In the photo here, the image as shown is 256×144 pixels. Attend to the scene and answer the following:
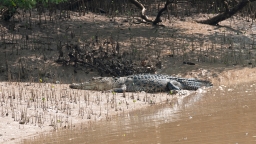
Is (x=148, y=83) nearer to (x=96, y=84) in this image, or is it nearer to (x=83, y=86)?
(x=96, y=84)

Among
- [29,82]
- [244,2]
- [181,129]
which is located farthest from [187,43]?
[181,129]

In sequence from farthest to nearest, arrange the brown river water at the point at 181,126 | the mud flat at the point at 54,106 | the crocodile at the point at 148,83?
1. the crocodile at the point at 148,83
2. the mud flat at the point at 54,106
3. the brown river water at the point at 181,126

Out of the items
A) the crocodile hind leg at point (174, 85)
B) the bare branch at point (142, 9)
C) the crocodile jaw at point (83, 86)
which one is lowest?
the crocodile hind leg at point (174, 85)

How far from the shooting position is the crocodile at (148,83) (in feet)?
37.4

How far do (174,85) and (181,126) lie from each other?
12.9ft

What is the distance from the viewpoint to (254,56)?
13.8 m

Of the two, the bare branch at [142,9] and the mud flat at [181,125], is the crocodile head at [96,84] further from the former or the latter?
the bare branch at [142,9]

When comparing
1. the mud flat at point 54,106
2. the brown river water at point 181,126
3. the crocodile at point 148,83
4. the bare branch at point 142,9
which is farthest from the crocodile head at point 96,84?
the bare branch at point 142,9

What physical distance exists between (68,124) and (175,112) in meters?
1.93

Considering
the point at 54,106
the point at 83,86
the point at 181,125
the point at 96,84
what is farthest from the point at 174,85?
the point at 181,125

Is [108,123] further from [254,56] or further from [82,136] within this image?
[254,56]

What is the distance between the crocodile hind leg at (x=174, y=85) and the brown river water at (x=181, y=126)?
152cm

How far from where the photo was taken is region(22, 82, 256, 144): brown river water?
7.04 m

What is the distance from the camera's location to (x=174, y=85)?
11.6 meters
